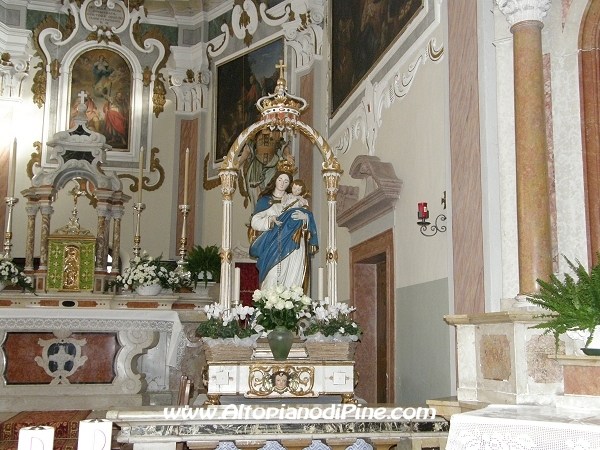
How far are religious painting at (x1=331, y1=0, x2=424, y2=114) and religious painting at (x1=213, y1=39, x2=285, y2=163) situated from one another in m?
2.06

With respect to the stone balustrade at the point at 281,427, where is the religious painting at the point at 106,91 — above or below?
above

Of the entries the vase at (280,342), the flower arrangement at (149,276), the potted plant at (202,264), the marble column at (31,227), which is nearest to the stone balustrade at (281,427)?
the vase at (280,342)

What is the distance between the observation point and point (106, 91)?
43.6ft

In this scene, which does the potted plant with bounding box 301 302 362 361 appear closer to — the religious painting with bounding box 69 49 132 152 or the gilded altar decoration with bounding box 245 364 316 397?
the gilded altar decoration with bounding box 245 364 316 397

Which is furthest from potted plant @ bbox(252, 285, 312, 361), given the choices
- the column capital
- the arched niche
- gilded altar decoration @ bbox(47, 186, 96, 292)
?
Answer: gilded altar decoration @ bbox(47, 186, 96, 292)

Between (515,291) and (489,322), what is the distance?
328mm

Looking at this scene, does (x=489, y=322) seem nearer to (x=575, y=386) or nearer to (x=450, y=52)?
(x=575, y=386)

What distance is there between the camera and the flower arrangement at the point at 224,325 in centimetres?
557

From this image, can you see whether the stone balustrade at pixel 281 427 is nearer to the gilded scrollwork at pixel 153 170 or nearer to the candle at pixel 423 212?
the candle at pixel 423 212

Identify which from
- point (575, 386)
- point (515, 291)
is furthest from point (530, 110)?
point (575, 386)

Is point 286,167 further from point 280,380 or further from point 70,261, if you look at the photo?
point 70,261

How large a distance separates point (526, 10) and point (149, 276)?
6.07 m

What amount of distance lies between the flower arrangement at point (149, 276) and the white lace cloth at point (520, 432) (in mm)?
6388

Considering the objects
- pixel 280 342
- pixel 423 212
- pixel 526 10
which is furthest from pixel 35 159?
pixel 526 10
